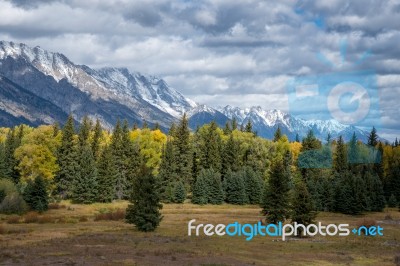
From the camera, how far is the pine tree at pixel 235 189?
117 meters

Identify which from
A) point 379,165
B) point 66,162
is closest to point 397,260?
point 66,162

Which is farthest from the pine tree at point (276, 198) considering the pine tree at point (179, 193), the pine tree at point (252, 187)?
the pine tree at point (252, 187)

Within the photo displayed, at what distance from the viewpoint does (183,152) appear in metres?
129

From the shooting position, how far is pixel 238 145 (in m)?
135

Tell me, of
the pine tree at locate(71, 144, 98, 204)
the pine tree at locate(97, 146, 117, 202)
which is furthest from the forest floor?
the pine tree at locate(97, 146, 117, 202)

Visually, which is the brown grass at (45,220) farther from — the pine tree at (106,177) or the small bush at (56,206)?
the pine tree at (106,177)

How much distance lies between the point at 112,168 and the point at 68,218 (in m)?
29.9

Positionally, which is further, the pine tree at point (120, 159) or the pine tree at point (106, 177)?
the pine tree at point (120, 159)

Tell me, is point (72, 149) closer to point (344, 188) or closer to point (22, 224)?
point (22, 224)

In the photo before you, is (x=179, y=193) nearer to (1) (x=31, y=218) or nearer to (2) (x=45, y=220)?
(2) (x=45, y=220)

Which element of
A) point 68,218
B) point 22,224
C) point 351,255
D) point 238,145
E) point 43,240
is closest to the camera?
point 351,255

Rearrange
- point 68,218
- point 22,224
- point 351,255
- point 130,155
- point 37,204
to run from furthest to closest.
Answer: point 130,155 < point 37,204 < point 68,218 < point 22,224 < point 351,255

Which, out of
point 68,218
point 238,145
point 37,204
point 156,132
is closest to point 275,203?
point 68,218

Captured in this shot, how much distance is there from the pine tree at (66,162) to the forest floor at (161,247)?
34.5 metres
